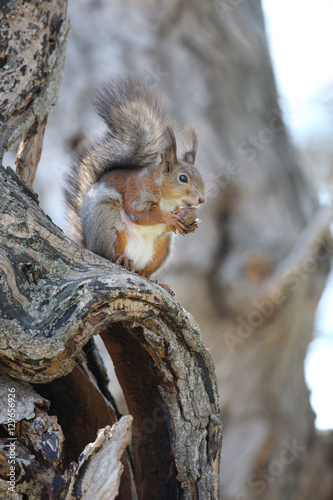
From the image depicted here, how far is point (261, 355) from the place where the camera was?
441cm

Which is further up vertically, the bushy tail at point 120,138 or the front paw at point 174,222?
the bushy tail at point 120,138

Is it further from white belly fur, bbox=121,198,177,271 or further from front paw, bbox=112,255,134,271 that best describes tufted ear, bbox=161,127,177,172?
front paw, bbox=112,255,134,271

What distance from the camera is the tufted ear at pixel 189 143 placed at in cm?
230

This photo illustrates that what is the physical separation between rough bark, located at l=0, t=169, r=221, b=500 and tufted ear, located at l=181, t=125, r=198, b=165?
84 cm

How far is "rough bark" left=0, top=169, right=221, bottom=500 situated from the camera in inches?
53.6

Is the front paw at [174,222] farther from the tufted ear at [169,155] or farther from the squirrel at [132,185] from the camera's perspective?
the tufted ear at [169,155]

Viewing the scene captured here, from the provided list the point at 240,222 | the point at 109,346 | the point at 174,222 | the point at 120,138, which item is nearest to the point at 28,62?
the point at 120,138

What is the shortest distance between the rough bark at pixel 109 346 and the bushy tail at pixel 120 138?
1.65 ft

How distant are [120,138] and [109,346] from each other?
741 mm

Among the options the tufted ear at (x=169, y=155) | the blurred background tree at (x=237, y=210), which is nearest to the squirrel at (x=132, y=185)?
the tufted ear at (x=169, y=155)

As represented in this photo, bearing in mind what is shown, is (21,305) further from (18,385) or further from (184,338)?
(184,338)

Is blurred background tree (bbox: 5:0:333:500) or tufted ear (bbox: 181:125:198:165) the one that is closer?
tufted ear (bbox: 181:125:198:165)

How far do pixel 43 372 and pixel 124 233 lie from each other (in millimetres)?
683

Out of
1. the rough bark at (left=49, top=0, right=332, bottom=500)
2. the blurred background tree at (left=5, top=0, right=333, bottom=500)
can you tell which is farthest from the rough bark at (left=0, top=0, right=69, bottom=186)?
the rough bark at (left=49, top=0, right=332, bottom=500)
